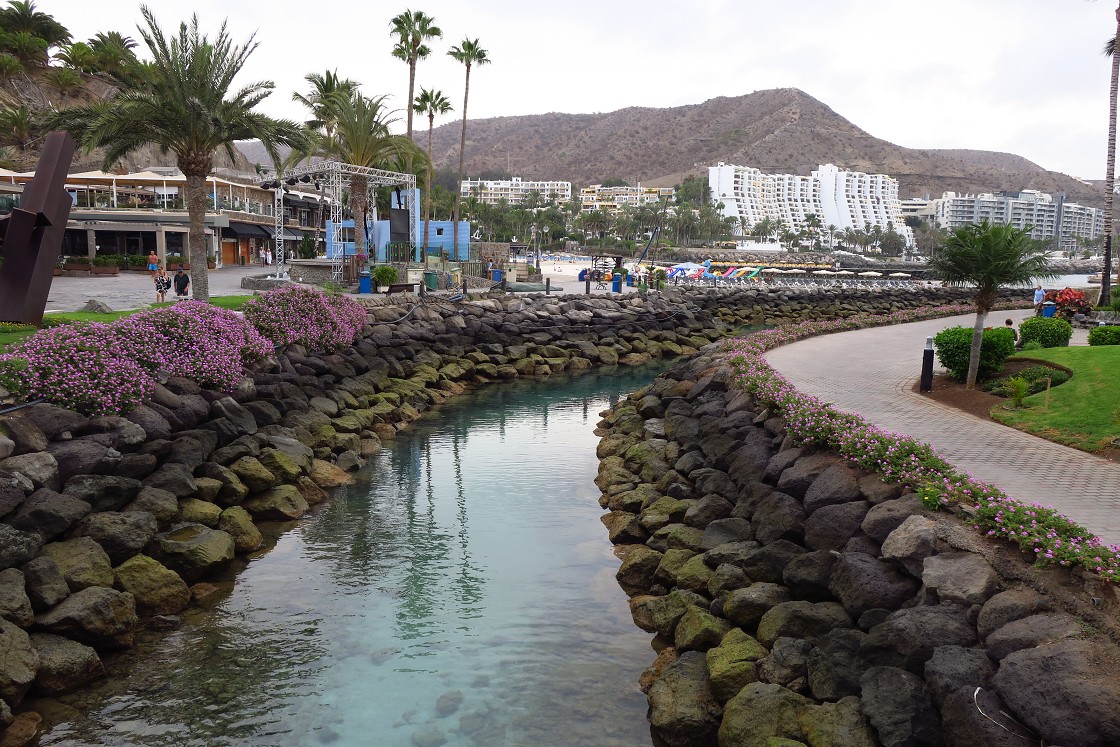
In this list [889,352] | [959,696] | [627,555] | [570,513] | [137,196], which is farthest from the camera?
[137,196]

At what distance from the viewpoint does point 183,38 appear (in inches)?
988

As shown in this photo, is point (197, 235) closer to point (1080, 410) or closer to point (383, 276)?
point (383, 276)

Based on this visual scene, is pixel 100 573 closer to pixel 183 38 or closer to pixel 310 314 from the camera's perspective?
pixel 310 314

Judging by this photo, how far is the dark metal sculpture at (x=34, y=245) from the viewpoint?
732 inches

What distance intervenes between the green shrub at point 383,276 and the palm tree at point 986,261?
24.9 meters

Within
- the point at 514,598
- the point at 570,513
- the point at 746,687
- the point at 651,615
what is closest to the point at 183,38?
the point at 570,513

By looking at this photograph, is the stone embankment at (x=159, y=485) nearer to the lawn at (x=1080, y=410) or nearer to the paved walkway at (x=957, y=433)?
the paved walkway at (x=957, y=433)

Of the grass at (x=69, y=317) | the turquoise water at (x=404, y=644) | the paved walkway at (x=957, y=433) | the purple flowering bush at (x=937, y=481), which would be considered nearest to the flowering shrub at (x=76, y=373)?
the grass at (x=69, y=317)

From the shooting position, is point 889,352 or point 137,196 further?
point 137,196

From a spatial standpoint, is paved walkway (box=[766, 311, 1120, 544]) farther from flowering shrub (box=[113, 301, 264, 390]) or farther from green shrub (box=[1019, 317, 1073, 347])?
flowering shrub (box=[113, 301, 264, 390])

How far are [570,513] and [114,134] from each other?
18779mm

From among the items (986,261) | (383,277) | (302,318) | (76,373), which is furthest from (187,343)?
(383,277)

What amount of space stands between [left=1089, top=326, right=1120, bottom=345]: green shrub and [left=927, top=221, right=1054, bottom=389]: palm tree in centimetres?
510

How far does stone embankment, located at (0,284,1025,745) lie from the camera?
31.2ft
